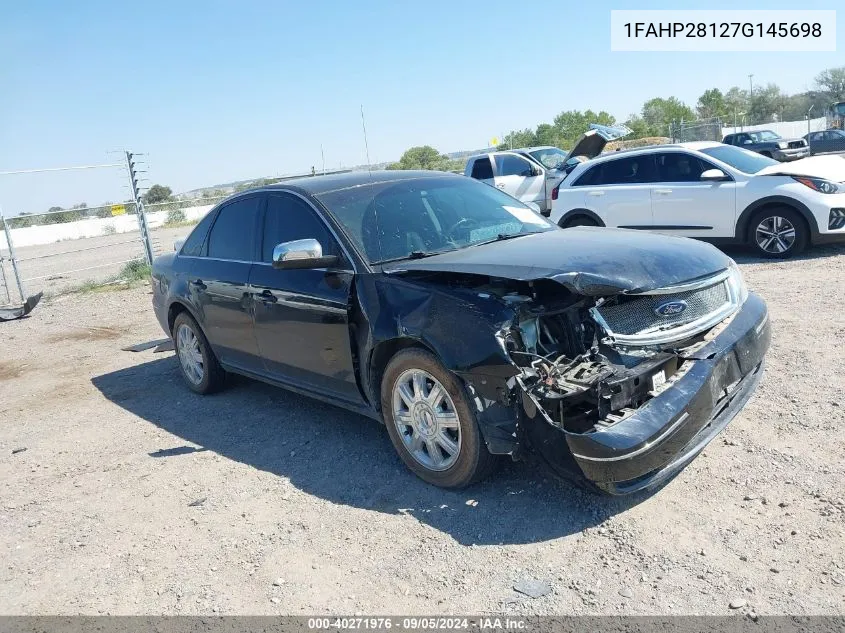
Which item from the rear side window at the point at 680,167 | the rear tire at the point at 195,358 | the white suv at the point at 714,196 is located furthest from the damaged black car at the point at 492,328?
the rear side window at the point at 680,167

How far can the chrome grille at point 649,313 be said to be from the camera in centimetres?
356

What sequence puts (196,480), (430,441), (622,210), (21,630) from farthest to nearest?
(622,210)
(196,480)
(430,441)
(21,630)

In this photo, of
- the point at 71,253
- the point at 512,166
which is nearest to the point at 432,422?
the point at 512,166

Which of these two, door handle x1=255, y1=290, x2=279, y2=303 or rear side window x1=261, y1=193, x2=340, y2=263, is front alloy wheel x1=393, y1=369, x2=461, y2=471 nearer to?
rear side window x1=261, y1=193, x2=340, y2=263

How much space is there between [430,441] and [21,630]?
2193mm

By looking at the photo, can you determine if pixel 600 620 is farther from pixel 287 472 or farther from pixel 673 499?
pixel 287 472

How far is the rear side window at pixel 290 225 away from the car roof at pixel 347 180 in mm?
103

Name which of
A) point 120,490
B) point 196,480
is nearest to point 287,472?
point 196,480

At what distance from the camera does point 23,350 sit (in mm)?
9594

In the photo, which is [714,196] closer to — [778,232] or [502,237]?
[778,232]

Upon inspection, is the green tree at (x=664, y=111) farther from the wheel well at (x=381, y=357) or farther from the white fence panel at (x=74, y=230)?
the wheel well at (x=381, y=357)

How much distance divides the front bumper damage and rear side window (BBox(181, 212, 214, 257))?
3.97 m

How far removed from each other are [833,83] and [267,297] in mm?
73928

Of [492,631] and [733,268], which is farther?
[733,268]
